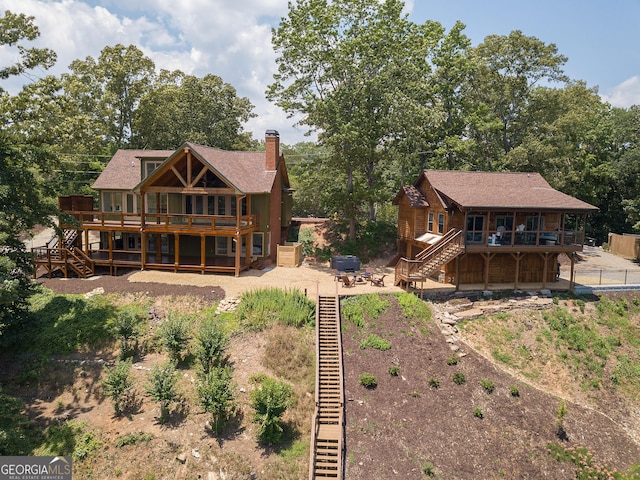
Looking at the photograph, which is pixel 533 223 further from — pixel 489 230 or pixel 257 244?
pixel 257 244

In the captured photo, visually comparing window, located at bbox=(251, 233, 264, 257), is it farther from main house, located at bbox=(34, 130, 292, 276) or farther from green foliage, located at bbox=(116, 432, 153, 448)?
green foliage, located at bbox=(116, 432, 153, 448)

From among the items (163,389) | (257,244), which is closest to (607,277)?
(257,244)

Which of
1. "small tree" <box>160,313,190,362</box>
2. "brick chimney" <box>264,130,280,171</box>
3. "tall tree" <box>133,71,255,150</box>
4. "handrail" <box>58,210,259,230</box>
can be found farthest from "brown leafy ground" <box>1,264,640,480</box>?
"tall tree" <box>133,71,255,150</box>

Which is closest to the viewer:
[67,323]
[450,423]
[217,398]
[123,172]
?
[217,398]

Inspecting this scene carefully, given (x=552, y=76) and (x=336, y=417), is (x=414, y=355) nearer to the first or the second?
(x=336, y=417)

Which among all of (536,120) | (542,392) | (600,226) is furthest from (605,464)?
(600,226)

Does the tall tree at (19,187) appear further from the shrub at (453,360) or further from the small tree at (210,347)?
the shrub at (453,360)
